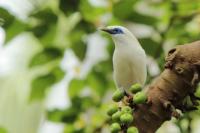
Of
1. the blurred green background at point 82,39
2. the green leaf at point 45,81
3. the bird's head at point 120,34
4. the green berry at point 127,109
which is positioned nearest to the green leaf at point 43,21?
the blurred green background at point 82,39

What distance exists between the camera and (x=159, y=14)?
1.85 m

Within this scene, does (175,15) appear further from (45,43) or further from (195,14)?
(45,43)

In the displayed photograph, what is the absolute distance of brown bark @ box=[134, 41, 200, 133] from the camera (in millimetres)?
877

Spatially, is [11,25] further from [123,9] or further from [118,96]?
[118,96]

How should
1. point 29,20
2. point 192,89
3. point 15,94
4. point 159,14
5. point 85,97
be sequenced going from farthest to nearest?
point 15,94 → point 159,14 → point 85,97 → point 29,20 → point 192,89

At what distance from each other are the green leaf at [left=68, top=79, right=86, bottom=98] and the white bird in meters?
0.68

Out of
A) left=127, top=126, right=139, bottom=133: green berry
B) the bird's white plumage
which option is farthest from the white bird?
left=127, top=126, right=139, bottom=133: green berry

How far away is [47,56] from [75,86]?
13 centimetres

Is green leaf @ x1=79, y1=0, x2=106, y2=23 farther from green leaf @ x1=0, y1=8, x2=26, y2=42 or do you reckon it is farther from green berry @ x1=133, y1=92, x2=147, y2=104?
green berry @ x1=133, y1=92, x2=147, y2=104

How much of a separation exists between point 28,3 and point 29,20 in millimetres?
99

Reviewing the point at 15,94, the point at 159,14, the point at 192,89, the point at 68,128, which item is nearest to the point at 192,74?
the point at 192,89

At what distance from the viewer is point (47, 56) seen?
1.59 m

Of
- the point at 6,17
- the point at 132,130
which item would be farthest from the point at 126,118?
the point at 6,17

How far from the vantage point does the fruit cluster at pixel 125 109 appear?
2.70 feet
